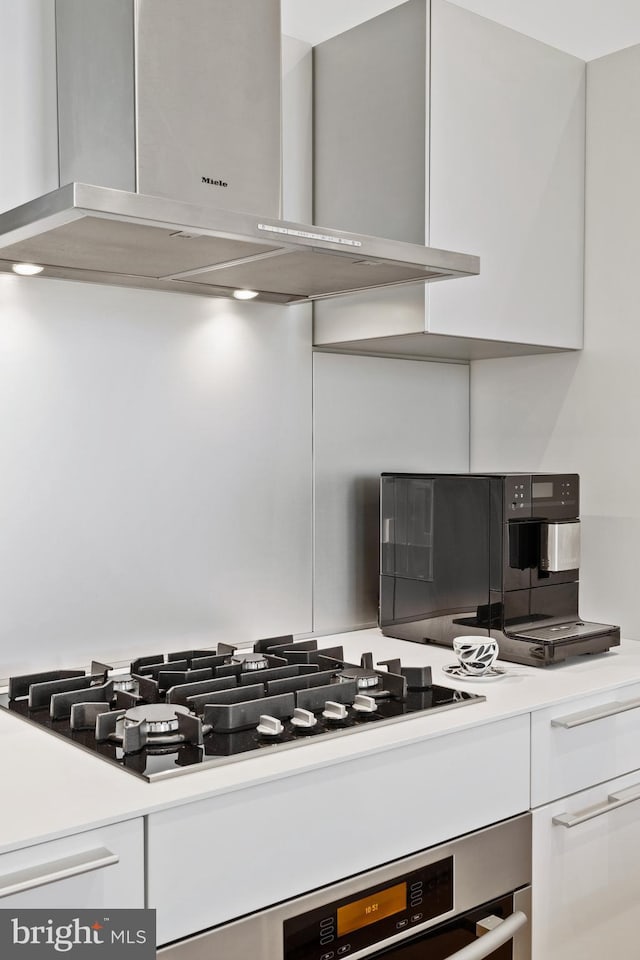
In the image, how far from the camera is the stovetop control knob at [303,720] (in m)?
1.42

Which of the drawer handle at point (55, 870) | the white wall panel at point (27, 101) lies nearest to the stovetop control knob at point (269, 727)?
the drawer handle at point (55, 870)

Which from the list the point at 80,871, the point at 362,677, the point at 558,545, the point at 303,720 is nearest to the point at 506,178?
the point at 558,545

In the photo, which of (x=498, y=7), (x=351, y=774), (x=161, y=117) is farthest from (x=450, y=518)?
(x=498, y=7)

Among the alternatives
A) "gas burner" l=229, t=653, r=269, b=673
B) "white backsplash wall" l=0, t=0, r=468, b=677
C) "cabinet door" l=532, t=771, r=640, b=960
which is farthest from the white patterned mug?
"white backsplash wall" l=0, t=0, r=468, b=677

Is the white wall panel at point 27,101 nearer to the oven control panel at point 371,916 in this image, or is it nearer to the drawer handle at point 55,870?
the drawer handle at point 55,870

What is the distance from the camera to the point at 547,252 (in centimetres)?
214

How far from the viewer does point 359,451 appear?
7.57ft

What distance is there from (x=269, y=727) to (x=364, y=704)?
0.21 m

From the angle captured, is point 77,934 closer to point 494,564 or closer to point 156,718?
point 156,718

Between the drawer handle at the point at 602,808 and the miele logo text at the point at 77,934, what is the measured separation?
0.83 metres

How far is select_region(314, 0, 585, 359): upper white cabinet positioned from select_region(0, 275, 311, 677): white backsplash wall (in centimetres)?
27

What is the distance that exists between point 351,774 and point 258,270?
0.93 meters

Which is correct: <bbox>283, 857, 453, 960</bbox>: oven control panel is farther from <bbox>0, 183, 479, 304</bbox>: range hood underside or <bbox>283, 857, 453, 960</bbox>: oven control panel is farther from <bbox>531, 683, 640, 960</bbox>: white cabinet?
<bbox>0, 183, 479, 304</bbox>: range hood underside

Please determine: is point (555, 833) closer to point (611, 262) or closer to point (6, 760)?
point (6, 760)
